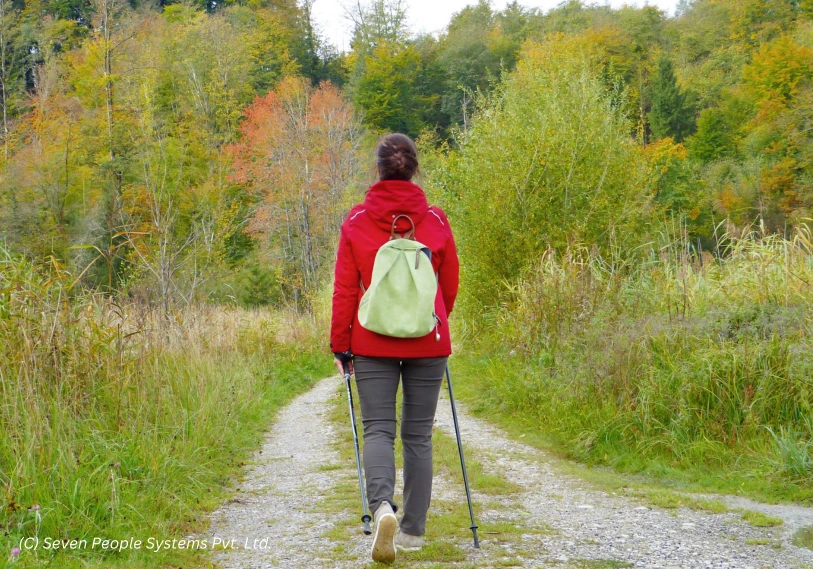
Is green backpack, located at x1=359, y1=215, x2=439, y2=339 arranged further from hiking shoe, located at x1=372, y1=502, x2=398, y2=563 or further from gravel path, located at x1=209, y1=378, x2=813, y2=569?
gravel path, located at x1=209, y1=378, x2=813, y2=569

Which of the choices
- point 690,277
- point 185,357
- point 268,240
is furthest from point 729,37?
point 185,357

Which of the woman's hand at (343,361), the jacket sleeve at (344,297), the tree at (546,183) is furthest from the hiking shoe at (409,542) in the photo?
the tree at (546,183)

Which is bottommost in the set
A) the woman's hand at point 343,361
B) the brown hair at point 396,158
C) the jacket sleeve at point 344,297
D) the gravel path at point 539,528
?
the gravel path at point 539,528

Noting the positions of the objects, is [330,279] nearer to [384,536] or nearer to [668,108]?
[384,536]

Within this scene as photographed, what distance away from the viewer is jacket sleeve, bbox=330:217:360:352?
374 cm

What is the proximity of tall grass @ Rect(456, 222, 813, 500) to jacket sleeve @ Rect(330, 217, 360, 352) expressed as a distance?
11.6 feet

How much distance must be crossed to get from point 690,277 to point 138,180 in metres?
24.3

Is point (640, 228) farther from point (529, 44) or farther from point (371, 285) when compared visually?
point (529, 44)

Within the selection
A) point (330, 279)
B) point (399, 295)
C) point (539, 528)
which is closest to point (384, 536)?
point (399, 295)

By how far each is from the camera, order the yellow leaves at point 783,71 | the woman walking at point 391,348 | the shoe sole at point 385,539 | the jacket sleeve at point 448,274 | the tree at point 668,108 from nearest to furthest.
→ the shoe sole at point 385,539 → the woman walking at point 391,348 → the jacket sleeve at point 448,274 → the yellow leaves at point 783,71 → the tree at point 668,108

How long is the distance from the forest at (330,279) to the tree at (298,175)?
0.20 meters

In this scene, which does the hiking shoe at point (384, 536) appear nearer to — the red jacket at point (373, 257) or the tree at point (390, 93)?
the red jacket at point (373, 257)

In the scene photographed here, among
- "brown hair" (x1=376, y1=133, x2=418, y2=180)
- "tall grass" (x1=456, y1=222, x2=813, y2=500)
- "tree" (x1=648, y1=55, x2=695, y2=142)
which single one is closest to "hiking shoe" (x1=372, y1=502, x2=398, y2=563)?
"brown hair" (x1=376, y1=133, x2=418, y2=180)

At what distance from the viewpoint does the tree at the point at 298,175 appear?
30.8m
